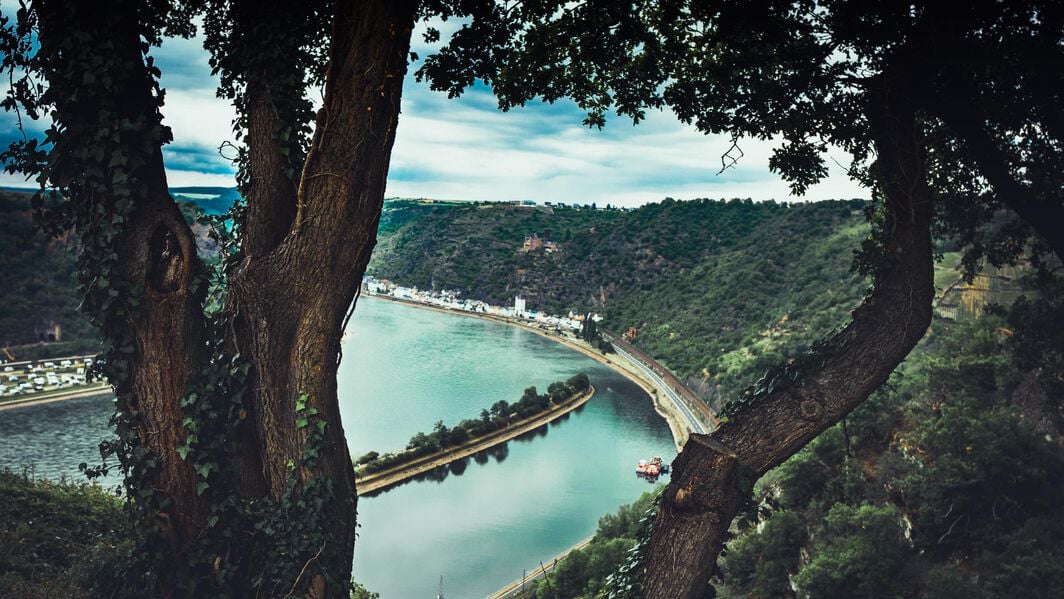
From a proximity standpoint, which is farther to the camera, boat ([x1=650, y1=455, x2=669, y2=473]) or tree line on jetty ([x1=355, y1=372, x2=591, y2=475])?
boat ([x1=650, y1=455, x2=669, y2=473])

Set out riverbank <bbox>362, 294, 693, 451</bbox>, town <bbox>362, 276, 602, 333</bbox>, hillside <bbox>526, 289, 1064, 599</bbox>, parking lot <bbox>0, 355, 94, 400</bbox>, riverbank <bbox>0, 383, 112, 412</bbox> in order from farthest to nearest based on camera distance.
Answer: town <bbox>362, 276, 602, 333</bbox>, riverbank <bbox>362, 294, 693, 451</bbox>, parking lot <bbox>0, 355, 94, 400</bbox>, riverbank <bbox>0, 383, 112, 412</bbox>, hillside <bbox>526, 289, 1064, 599</bbox>

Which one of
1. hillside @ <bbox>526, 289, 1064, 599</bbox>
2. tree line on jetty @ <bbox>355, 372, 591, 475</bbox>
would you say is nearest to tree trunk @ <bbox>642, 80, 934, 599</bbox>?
hillside @ <bbox>526, 289, 1064, 599</bbox>

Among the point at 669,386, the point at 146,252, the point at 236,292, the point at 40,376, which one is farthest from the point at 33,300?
the point at 236,292

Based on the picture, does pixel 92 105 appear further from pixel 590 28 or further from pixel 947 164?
pixel 947 164

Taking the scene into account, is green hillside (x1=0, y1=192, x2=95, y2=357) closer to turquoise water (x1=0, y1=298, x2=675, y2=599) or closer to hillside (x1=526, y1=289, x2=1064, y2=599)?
turquoise water (x1=0, y1=298, x2=675, y2=599)

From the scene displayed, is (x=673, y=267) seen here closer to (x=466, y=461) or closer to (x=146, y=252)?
(x=466, y=461)

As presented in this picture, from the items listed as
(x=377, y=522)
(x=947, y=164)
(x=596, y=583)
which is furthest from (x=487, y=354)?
(x=947, y=164)
